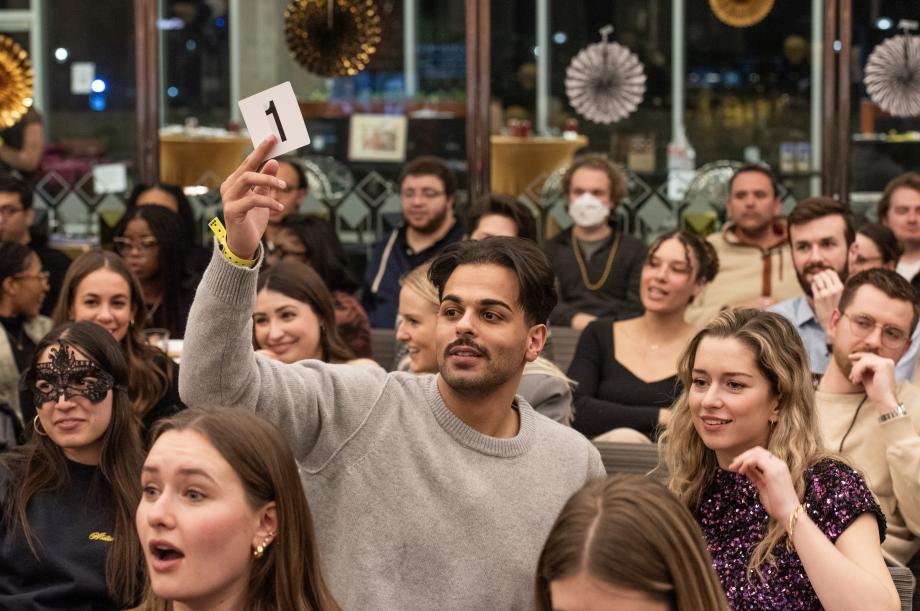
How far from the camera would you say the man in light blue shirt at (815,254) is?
5.83 meters

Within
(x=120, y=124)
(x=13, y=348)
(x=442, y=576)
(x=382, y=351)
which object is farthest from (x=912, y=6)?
(x=442, y=576)

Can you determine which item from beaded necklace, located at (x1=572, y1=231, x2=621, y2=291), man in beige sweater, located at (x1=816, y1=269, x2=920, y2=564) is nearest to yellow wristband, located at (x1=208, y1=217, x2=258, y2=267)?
man in beige sweater, located at (x1=816, y1=269, x2=920, y2=564)

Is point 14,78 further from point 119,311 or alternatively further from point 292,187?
point 119,311

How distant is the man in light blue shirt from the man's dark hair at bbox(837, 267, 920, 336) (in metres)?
0.90

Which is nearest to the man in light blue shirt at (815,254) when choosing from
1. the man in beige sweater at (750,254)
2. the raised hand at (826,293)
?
the raised hand at (826,293)

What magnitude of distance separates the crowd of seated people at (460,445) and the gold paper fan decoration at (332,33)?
11.7ft

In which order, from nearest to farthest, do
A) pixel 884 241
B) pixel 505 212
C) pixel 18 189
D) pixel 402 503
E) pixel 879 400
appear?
pixel 402 503
pixel 879 400
pixel 884 241
pixel 505 212
pixel 18 189

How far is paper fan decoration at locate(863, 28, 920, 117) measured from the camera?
27.8 ft

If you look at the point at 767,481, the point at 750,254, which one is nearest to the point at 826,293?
the point at 750,254

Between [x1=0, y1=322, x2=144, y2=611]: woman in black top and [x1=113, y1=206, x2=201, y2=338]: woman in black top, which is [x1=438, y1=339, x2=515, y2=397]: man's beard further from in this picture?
[x1=113, y1=206, x2=201, y2=338]: woman in black top

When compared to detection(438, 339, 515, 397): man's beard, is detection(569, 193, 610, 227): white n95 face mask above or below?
above

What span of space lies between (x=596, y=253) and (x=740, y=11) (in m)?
2.10

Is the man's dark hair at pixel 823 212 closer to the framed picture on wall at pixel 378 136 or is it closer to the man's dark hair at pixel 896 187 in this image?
the man's dark hair at pixel 896 187

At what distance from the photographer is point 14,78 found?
9.30 m
